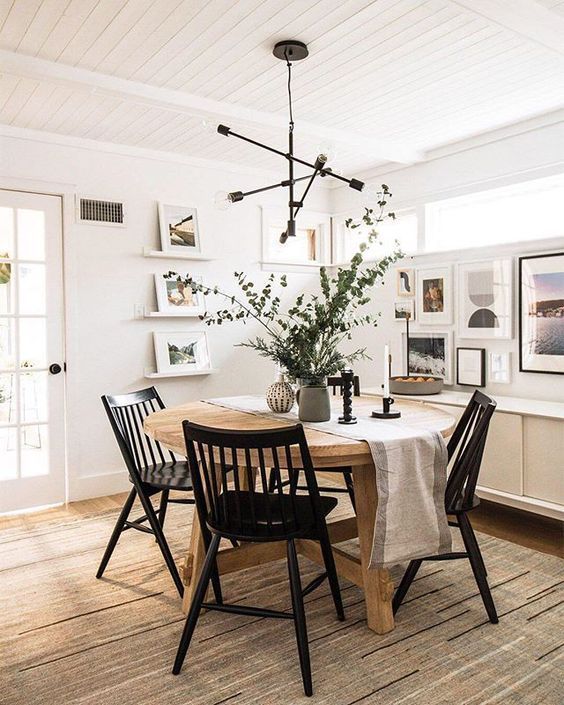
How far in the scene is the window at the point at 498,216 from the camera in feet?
12.5

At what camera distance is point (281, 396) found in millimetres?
2945

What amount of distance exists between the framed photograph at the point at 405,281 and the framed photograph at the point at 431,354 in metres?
0.32

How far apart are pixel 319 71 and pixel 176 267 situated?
2.00 m

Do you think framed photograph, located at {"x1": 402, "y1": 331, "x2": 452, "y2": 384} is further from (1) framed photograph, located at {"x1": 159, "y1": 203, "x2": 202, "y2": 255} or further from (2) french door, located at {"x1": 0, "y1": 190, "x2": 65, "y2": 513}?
(2) french door, located at {"x1": 0, "y1": 190, "x2": 65, "y2": 513}

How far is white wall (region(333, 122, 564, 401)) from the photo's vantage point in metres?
3.75

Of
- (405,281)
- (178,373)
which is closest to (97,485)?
(178,373)

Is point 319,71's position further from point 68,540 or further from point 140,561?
point 68,540

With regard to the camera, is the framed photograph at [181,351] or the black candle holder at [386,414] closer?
the black candle holder at [386,414]

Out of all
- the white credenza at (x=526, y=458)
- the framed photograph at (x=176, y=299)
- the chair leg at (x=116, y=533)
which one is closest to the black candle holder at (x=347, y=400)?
the chair leg at (x=116, y=533)

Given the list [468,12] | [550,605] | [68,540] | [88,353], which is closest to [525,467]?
[550,605]

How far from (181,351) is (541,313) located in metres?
2.54

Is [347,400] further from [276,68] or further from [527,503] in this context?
[276,68]

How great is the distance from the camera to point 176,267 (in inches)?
181

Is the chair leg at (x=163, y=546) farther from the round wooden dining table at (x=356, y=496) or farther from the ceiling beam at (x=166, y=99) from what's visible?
the ceiling beam at (x=166, y=99)
